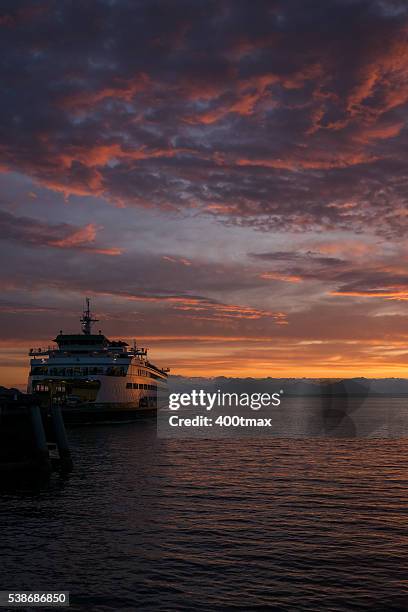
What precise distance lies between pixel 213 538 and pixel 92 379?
6330cm

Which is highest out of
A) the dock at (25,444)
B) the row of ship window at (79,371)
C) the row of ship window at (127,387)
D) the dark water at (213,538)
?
the row of ship window at (79,371)

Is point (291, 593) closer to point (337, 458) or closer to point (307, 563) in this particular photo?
point (307, 563)

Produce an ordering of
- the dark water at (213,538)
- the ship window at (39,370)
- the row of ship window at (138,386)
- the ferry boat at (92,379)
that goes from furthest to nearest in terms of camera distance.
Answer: the row of ship window at (138,386) < the ship window at (39,370) < the ferry boat at (92,379) < the dark water at (213,538)

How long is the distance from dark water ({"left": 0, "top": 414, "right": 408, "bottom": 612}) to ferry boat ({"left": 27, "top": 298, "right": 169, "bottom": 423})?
36.7 meters

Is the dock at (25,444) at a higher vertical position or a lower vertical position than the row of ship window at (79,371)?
lower

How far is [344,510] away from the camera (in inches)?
1219

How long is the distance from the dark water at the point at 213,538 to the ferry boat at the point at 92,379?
120 ft

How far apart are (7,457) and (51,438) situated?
7663 millimetres

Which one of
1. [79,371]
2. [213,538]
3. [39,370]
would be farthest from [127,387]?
[213,538]

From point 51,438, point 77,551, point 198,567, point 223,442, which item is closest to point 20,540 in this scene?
point 77,551

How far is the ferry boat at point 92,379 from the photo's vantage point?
271 ft

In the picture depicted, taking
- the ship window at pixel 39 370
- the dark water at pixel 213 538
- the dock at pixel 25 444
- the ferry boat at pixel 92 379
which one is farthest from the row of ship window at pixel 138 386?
the dock at pixel 25 444

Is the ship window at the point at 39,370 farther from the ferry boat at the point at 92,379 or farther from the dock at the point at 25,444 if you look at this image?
the dock at the point at 25,444

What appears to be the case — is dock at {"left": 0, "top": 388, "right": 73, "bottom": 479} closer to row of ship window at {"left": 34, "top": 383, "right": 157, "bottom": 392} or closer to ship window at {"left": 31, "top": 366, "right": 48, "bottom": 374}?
row of ship window at {"left": 34, "top": 383, "right": 157, "bottom": 392}
